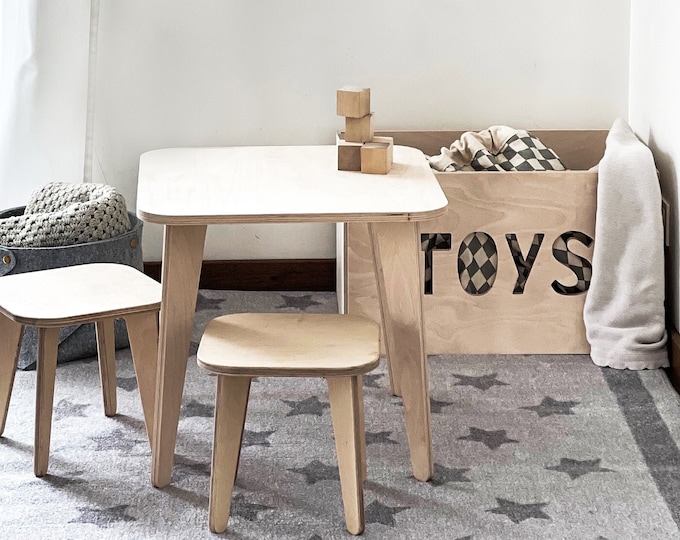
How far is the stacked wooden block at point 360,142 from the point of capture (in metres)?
1.87

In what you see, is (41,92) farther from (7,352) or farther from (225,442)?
(225,442)

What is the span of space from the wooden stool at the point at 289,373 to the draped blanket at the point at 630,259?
86 centimetres

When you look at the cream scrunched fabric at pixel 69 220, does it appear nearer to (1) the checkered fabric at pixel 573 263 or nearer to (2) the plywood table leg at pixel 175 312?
(2) the plywood table leg at pixel 175 312

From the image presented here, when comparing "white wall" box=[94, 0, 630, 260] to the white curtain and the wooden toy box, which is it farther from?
the wooden toy box

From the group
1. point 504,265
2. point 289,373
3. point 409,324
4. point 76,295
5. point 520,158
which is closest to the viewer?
point 289,373

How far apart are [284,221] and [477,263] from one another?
0.87 metres

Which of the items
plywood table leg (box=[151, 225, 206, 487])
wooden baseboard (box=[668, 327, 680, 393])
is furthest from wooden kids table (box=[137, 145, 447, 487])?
wooden baseboard (box=[668, 327, 680, 393])

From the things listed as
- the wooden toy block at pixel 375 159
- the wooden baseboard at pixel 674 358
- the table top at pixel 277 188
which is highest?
the wooden toy block at pixel 375 159

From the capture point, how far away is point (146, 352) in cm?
188

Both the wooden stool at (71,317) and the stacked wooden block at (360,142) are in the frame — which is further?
the stacked wooden block at (360,142)

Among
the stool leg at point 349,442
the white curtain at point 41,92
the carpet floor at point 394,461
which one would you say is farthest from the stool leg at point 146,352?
the white curtain at point 41,92

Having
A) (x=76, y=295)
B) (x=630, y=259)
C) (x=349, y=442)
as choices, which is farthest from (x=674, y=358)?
(x=76, y=295)

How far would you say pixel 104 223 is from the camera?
7.80ft

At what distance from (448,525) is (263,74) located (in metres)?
1.56
